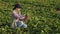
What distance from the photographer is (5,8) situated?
1463 centimetres

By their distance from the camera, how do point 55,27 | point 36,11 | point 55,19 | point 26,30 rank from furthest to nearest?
point 36,11 → point 55,19 → point 55,27 → point 26,30

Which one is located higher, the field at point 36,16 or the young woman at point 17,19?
the young woman at point 17,19

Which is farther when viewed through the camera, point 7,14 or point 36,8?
point 36,8

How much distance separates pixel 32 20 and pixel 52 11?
10.5 ft

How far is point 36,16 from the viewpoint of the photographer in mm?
13352

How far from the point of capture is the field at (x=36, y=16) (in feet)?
34.8

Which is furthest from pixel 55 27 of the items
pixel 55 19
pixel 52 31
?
pixel 55 19

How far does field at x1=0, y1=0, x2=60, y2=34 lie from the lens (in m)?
10.6

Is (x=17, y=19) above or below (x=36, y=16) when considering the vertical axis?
above

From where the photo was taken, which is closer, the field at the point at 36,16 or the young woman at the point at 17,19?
the young woman at the point at 17,19

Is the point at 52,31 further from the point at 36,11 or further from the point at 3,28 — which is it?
the point at 36,11

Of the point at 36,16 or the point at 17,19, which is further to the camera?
the point at 36,16

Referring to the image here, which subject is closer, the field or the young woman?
the young woman

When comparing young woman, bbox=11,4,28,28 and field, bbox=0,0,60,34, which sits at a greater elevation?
young woman, bbox=11,4,28,28
